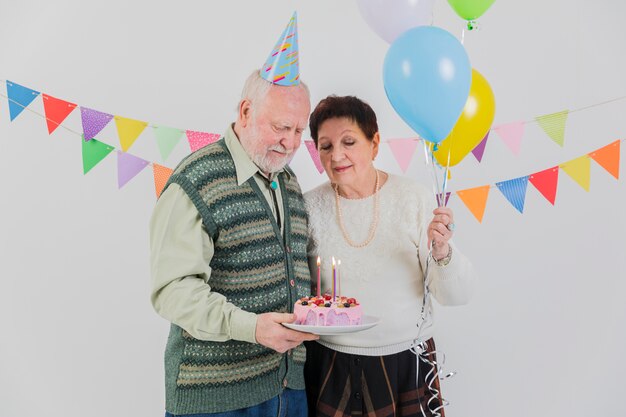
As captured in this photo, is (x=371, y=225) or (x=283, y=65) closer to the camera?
(x=283, y=65)

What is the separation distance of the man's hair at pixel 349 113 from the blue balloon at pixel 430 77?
0.77ft

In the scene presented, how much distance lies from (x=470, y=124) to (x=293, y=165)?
0.98 metres

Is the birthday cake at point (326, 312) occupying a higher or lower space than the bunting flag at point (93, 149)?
lower

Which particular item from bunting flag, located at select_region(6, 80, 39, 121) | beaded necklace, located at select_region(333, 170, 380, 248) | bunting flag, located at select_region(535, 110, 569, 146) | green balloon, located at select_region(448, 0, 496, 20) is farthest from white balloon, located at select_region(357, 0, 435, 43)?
bunting flag, located at select_region(6, 80, 39, 121)

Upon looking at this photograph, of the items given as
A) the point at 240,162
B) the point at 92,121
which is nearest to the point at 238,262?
the point at 240,162

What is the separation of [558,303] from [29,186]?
239 centimetres

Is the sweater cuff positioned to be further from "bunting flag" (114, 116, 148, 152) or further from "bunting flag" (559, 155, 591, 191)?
"bunting flag" (559, 155, 591, 191)

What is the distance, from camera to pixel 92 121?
2.47 m

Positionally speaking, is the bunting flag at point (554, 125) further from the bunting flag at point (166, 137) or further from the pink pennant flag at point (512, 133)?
the bunting flag at point (166, 137)

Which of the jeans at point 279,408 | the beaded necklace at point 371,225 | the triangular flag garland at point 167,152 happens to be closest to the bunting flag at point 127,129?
the triangular flag garland at point 167,152

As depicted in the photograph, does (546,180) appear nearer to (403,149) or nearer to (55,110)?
(403,149)

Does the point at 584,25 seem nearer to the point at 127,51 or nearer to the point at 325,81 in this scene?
the point at 325,81

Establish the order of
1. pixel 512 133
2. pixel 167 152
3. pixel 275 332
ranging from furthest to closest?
pixel 512 133 → pixel 167 152 → pixel 275 332

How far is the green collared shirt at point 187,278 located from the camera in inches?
62.1
